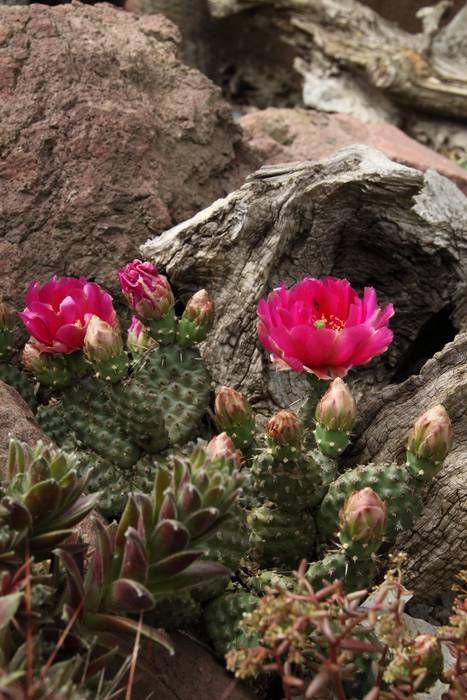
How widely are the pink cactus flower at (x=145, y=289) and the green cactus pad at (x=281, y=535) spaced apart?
0.75 m

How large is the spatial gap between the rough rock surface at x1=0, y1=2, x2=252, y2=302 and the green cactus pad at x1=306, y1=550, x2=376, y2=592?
5.88 ft

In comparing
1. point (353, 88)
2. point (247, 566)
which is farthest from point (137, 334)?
point (353, 88)

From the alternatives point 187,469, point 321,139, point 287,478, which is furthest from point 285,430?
point 321,139

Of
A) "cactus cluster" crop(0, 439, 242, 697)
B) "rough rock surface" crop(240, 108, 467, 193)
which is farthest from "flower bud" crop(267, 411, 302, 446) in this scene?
"rough rock surface" crop(240, 108, 467, 193)

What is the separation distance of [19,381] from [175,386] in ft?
2.14

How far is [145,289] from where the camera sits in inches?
115

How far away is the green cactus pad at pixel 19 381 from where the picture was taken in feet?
10.9

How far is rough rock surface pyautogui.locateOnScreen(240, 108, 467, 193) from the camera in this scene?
16.6 ft

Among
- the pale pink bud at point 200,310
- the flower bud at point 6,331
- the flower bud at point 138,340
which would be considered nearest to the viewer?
the pale pink bud at point 200,310

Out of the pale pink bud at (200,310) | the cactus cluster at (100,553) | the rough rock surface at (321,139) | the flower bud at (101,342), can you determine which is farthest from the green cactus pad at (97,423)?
the rough rock surface at (321,139)

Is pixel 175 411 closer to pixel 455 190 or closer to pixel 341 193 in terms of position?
pixel 341 193

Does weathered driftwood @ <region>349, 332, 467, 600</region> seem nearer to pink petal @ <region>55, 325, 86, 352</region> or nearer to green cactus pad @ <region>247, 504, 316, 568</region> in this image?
green cactus pad @ <region>247, 504, 316, 568</region>

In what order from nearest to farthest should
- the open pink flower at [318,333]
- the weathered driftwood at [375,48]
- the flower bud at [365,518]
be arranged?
1. the flower bud at [365,518]
2. the open pink flower at [318,333]
3. the weathered driftwood at [375,48]

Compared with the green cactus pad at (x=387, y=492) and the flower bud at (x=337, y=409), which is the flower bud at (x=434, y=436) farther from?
the flower bud at (x=337, y=409)
